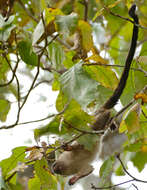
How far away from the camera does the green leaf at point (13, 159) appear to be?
62 centimetres

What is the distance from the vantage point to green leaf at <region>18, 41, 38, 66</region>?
57 centimetres

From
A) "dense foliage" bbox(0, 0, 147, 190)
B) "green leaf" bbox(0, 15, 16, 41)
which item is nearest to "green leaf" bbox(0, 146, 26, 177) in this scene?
"dense foliage" bbox(0, 0, 147, 190)

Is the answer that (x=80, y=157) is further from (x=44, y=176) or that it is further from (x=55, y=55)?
(x=55, y=55)

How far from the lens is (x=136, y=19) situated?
1.45 ft

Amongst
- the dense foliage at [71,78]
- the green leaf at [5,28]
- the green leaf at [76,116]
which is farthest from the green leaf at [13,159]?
the green leaf at [5,28]

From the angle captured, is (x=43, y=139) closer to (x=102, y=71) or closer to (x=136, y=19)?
(x=102, y=71)

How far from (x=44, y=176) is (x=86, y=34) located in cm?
29

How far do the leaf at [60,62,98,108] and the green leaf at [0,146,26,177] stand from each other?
0.20 metres

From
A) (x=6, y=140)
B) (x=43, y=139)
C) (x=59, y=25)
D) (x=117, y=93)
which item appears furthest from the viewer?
(x=6, y=140)

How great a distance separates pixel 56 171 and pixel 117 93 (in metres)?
0.20

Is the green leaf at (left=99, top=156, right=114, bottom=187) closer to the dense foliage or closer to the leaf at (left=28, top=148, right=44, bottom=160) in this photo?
the dense foliage

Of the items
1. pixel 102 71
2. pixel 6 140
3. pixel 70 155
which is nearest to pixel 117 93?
pixel 102 71

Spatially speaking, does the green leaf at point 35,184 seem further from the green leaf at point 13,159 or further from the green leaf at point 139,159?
the green leaf at point 139,159

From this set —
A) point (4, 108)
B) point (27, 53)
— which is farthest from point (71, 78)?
point (4, 108)
